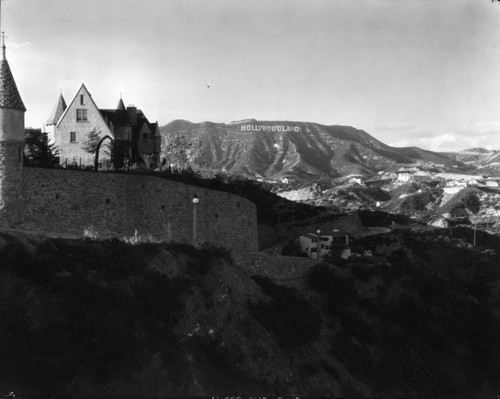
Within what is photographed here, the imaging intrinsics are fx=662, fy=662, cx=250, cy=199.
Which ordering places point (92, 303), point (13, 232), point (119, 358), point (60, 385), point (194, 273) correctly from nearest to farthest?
point (60, 385), point (119, 358), point (92, 303), point (13, 232), point (194, 273)

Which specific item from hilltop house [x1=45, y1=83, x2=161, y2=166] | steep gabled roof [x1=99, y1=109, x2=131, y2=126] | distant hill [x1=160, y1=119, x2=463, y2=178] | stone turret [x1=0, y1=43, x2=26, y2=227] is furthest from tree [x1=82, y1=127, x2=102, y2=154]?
distant hill [x1=160, y1=119, x2=463, y2=178]

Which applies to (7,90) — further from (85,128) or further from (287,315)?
(287,315)

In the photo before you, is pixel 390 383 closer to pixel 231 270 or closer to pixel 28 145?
pixel 231 270

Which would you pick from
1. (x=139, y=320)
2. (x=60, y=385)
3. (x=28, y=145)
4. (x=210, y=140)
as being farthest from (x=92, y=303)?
(x=210, y=140)

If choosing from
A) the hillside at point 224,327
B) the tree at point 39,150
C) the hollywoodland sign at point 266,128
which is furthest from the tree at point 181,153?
the hollywoodland sign at point 266,128

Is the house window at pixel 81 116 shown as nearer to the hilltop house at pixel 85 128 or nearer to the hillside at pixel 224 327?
the hilltop house at pixel 85 128

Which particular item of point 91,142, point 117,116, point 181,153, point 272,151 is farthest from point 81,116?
point 272,151
